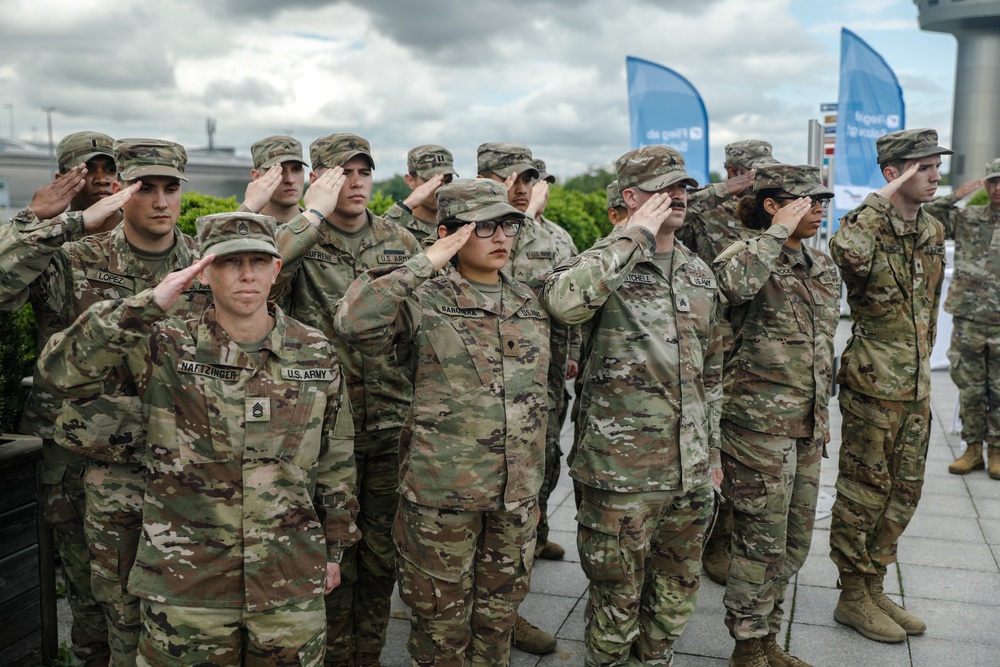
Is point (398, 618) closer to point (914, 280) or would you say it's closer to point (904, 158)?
point (914, 280)

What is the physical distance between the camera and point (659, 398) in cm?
383

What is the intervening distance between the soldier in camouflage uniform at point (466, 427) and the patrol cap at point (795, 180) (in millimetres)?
1567

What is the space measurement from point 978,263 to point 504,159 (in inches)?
191

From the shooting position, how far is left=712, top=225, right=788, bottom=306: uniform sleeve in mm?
4199

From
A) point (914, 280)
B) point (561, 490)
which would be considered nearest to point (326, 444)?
point (914, 280)

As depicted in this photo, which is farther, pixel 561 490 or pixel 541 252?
pixel 561 490

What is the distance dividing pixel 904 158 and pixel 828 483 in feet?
11.1

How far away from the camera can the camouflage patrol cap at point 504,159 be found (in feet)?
18.5

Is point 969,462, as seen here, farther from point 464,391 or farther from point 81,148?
point 81,148

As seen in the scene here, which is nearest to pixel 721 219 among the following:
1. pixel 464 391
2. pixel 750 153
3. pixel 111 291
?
pixel 750 153

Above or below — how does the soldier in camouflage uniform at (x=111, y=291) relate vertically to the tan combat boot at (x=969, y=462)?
above

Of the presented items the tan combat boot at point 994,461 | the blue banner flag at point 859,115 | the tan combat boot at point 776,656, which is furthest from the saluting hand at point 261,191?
the blue banner flag at point 859,115

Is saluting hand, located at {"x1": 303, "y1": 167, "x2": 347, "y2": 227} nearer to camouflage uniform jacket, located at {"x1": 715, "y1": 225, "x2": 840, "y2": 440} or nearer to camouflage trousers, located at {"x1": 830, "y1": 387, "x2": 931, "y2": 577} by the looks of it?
camouflage uniform jacket, located at {"x1": 715, "y1": 225, "x2": 840, "y2": 440}

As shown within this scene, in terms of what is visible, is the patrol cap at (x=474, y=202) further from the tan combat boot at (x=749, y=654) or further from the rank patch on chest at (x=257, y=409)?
the tan combat boot at (x=749, y=654)
